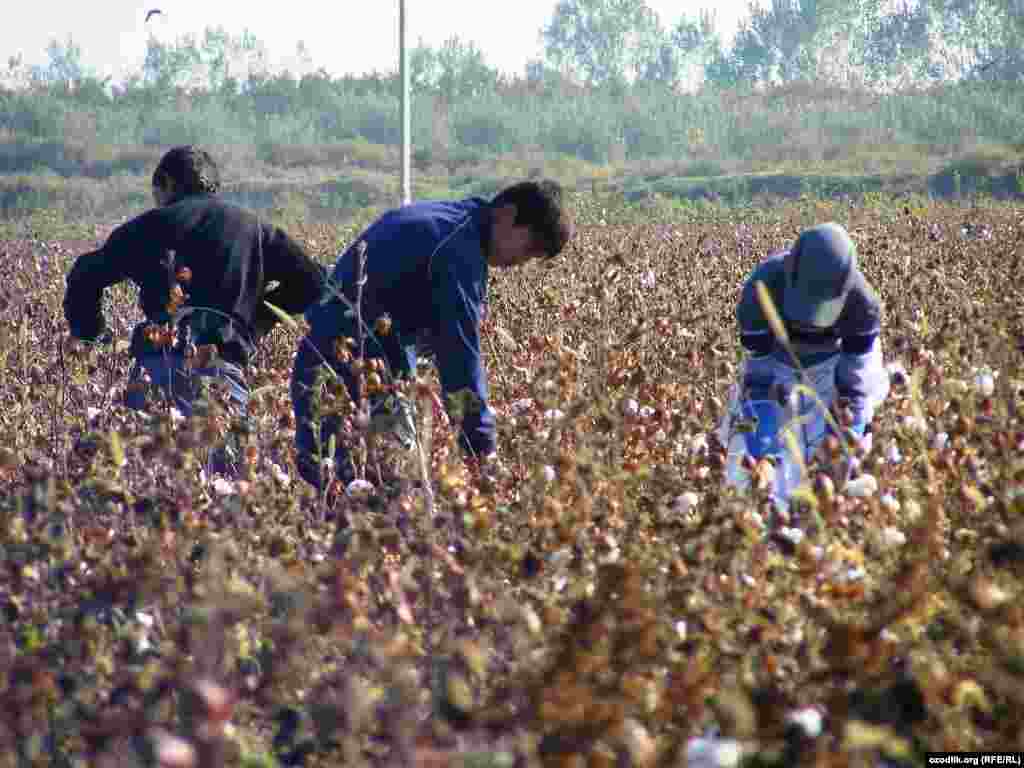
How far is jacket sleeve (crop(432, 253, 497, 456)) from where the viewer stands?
3.82 metres

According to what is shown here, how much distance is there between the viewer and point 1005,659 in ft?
5.43

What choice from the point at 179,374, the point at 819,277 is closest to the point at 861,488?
the point at 819,277

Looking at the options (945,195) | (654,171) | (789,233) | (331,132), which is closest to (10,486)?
(789,233)

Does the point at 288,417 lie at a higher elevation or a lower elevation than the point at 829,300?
lower

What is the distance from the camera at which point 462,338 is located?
388 cm

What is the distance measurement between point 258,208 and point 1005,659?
2377 centimetres

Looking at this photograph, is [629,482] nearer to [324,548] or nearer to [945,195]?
[324,548]

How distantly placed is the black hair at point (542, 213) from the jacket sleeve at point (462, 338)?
0.63ft

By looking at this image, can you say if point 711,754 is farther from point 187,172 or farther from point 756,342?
point 187,172

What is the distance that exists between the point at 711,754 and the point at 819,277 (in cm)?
246

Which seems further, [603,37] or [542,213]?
[603,37]

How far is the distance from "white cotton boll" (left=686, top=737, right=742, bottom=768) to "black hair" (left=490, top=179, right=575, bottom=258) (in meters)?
2.38

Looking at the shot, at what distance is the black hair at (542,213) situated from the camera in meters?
3.93

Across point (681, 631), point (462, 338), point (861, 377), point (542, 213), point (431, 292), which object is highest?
point (542, 213)
